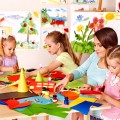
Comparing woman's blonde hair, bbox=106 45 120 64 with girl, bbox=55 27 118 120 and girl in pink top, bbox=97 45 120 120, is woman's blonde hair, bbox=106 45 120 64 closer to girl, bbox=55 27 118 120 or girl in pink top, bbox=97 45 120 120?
girl in pink top, bbox=97 45 120 120

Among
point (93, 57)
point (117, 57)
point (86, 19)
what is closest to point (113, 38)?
point (93, 57)

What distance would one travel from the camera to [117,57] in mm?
1752

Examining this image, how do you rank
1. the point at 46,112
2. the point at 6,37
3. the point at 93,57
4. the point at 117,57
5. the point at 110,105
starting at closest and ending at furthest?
the point at 46,112, the point at 110,105, the point at 117,57, the point at 93,57, the point at 6,37

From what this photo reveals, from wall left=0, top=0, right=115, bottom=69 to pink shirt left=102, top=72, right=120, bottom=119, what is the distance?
58.7 inches

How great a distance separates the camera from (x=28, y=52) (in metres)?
3.24

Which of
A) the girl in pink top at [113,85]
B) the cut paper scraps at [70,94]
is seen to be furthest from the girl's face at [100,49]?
the cut paper scraps at [70,94]

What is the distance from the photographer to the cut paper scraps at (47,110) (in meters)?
1.46

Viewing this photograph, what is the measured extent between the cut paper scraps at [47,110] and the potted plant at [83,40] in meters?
1.61

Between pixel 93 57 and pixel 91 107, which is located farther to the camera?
pixel 93 57

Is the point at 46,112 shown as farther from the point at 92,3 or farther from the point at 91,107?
the point at 92,3

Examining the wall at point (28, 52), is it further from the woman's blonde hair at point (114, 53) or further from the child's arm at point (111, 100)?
the child's arm at point (111, 100)

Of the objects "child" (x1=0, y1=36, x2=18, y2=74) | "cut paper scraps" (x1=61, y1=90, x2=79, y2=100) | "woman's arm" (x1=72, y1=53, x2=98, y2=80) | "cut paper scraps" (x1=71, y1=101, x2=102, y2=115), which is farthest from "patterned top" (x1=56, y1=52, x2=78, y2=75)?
"cut paper scraps" (x1=71, y1=101, x2=102, y2=115)

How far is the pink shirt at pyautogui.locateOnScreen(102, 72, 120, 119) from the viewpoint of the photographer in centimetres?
174

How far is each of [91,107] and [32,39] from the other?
1824 millimetres
